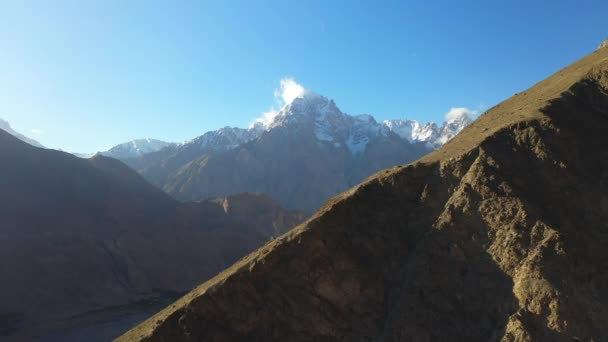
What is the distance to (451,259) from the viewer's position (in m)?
18.5

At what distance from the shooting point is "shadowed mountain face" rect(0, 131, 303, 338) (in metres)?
68.0

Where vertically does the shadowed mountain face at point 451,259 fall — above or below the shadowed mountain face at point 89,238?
below

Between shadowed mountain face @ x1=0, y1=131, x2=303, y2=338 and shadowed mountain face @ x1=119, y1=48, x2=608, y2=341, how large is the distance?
5235 cm

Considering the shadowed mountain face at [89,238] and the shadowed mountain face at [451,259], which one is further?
the shadowed mountain face at [89,238]

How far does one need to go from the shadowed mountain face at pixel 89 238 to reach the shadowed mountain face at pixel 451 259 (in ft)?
172

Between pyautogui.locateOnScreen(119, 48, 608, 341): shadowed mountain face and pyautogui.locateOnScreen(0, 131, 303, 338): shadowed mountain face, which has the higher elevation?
pyautogui.locateOnScreen(0, 131, 303, 338): shadowed mountain face

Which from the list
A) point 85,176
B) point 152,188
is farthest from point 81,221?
point 152,188

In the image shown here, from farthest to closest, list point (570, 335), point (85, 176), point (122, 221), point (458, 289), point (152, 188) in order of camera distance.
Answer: point (152, 188)
point (85, 176)
point (122, 221)
point (458, 289)
point (570, 335)

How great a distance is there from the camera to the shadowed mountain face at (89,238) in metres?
68.0

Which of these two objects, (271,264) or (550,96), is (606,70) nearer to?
(550,96)

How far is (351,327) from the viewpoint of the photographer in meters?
18.4

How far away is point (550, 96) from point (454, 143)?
5404mm

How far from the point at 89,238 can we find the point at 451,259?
80.6 meters

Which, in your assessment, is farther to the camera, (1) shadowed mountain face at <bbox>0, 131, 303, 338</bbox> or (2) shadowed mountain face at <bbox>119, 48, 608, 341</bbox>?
(1) shadowed mountain face at <bbox>0, 131, 303, 338</bbox>
